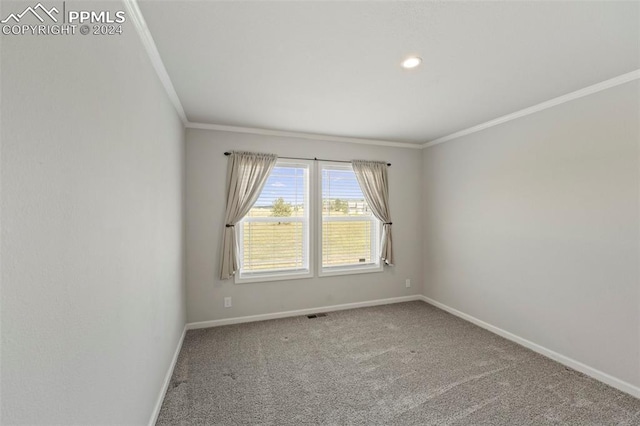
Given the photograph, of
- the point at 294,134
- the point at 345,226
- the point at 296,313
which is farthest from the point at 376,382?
the point at 294,134

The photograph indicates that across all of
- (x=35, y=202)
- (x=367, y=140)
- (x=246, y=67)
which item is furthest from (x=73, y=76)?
(x=367, y=140)

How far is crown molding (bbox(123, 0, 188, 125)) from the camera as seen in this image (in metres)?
1.38

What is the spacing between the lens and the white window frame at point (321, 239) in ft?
12.4

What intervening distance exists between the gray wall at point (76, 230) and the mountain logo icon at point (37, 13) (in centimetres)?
3

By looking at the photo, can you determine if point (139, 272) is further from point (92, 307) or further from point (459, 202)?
point (459, 202)

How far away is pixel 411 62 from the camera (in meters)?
1.93

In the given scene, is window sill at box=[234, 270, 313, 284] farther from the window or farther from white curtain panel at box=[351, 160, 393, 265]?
white curtain panel at box=[351, 160, 393, 265]

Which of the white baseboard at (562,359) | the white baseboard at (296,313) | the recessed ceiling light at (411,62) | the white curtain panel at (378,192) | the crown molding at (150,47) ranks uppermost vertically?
the recessed ceiling light at (411,62)

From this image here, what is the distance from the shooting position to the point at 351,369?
245 centimetres

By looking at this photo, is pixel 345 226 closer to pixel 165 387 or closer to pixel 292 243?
pixel 292 243

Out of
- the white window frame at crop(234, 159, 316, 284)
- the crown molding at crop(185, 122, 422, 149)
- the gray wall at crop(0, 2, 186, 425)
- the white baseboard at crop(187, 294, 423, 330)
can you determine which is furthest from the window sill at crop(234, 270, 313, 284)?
the crown molding at crop(185, 122, 422, 149)

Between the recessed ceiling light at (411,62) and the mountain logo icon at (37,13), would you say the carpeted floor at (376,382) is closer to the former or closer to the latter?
the mountain logo icon at (37,13)

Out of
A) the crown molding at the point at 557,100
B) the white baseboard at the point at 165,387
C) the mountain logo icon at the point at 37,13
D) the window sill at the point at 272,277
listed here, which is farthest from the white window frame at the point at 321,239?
the mountain logo icon at the point at 37,13

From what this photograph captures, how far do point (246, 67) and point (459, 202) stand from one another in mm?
3086
